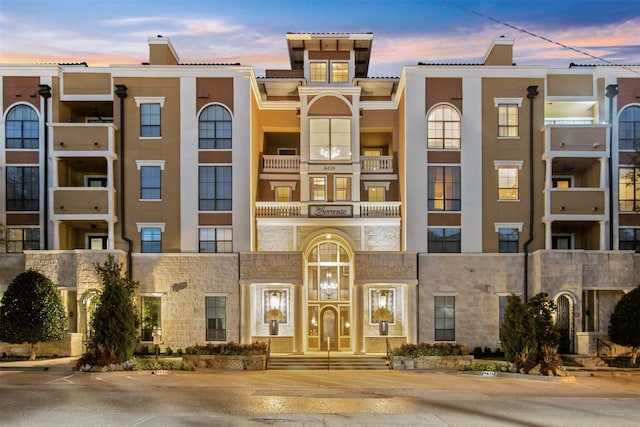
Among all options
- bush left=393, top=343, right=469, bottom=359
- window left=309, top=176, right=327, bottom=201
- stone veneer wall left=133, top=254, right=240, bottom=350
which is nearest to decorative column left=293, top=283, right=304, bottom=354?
stone veneer wall left=133, top=254, right=240, bottom=350

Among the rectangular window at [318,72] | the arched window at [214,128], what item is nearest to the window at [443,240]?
the rectangular window at [318,72]

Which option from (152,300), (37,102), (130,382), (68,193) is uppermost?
(37,102)

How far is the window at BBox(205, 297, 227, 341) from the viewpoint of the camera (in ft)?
120

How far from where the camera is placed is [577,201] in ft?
121

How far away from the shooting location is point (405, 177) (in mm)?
37594

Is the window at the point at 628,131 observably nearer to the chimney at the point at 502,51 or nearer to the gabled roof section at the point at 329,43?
the chimney at the point at 502,51

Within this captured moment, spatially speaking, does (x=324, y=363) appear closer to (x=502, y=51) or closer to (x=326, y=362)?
(x=326, y=362)

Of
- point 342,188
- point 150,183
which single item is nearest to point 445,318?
point 342,188

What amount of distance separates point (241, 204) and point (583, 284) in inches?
677

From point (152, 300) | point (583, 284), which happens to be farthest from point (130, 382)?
point (583, 284)

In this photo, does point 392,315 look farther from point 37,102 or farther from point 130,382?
point 37,102

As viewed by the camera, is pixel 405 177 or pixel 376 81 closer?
pixel 405 177

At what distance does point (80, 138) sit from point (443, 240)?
18.9 meters

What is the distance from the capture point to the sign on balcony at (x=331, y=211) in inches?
1496
